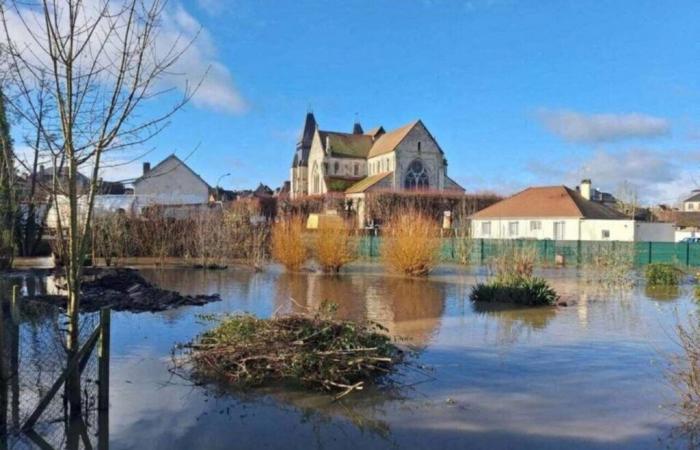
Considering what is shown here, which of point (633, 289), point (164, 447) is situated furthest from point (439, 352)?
point (633, 289)

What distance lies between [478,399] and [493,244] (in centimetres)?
2219

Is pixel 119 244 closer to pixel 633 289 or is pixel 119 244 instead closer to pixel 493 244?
pixel 493 244

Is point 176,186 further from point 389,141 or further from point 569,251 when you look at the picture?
point 569,251

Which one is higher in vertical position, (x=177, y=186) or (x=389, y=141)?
(x=389, y=141)

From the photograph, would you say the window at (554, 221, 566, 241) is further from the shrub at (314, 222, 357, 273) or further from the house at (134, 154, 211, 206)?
the house at (134, 154, 211, 206)

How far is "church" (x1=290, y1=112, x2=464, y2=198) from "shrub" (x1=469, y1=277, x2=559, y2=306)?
4191 centimetres

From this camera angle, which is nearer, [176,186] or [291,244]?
[291,244]

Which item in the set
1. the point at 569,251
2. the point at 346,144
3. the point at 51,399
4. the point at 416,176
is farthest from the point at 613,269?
the point at 346,144

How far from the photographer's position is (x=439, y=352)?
8.77m

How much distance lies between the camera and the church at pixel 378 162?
62.2 meters

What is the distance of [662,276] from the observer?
19234 mm

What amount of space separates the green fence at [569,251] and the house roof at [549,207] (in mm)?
8692

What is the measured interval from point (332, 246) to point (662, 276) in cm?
1063

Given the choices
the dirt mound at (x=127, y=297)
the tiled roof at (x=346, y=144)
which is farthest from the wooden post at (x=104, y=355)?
the tiled roof at (x=346, y=144)
